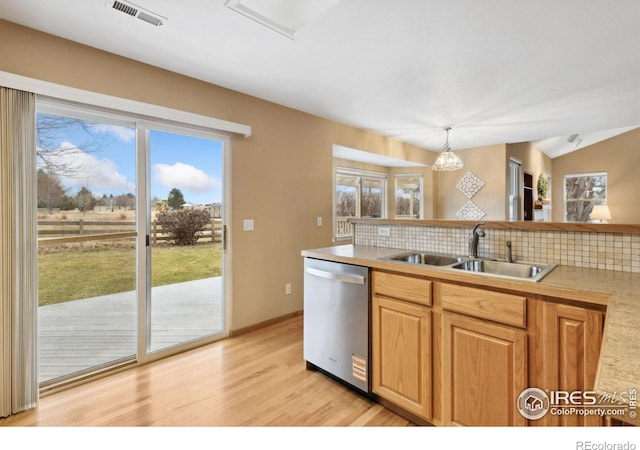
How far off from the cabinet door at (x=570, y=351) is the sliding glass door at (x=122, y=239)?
257 cm

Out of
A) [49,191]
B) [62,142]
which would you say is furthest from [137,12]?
[49,191]

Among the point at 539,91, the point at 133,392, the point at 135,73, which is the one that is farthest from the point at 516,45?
the point at 133,392

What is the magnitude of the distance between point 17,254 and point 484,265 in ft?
9.49

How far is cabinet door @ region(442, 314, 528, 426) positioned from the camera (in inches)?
55.1

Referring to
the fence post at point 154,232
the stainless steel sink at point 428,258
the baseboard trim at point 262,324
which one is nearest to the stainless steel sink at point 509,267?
the stainless steel sink at point 428,258

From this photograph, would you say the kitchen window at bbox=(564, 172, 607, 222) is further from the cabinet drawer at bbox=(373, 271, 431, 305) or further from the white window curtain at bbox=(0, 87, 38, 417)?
the white window curtain at bbox=(0, 87, 38, 417)

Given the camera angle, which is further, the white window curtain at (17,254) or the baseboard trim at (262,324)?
the baseboard trim at (262,324)

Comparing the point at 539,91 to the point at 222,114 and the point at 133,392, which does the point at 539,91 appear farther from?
the point at 133,392

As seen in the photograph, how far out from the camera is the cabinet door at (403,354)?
1.70m

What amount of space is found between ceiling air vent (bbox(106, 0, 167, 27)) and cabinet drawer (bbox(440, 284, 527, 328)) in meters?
2.27

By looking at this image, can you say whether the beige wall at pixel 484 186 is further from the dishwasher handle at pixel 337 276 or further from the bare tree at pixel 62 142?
the bare tree at pixel 62 142

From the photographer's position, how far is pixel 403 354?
5.91 feet

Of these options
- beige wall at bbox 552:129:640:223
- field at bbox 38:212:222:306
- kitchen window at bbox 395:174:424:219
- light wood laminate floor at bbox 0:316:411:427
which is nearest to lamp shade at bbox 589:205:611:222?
beige wall at bbox 552:129:640:223

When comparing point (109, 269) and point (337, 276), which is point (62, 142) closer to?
point (109, 269)
